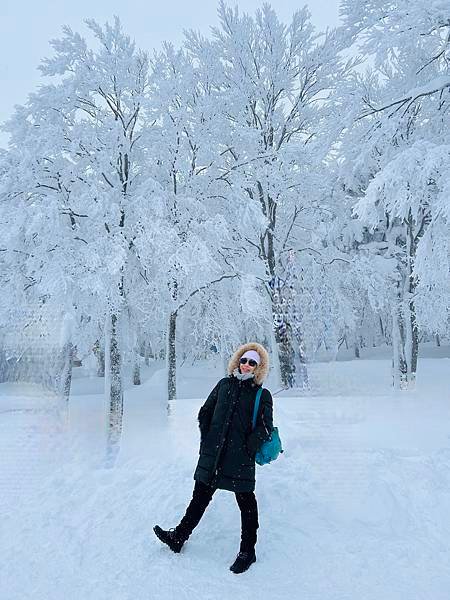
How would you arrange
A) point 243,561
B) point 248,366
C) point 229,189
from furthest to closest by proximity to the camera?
point 229,189, point 248,366, point 243,561

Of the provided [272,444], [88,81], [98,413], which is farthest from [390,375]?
[272,444]

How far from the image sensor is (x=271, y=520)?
14.4ft

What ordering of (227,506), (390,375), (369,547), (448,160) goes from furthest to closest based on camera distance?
(390,375) < (448,160) < (227,506) < (369,547)

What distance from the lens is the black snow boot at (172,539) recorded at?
153 inches

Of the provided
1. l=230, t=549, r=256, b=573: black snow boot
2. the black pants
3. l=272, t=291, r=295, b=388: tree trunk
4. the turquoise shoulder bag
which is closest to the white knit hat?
the turquoise shoulder bag

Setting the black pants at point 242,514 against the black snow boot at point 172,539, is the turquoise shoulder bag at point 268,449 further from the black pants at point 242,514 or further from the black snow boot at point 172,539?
the black snow boot at point 172,539

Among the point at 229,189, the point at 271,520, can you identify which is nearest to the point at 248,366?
the point at 271,520

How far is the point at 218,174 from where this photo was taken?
11664 mm

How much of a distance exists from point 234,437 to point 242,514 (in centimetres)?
60

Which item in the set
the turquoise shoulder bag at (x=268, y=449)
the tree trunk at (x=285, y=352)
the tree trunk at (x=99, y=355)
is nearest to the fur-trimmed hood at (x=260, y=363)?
the turquoise shoulder bag at (x=268, y=449)

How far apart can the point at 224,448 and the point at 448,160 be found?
16.6 ft

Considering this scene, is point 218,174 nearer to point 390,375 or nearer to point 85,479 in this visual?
point 85,479

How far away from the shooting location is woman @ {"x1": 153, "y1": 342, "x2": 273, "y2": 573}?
153 inches

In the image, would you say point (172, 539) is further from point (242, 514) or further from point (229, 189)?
point (229, 189)
